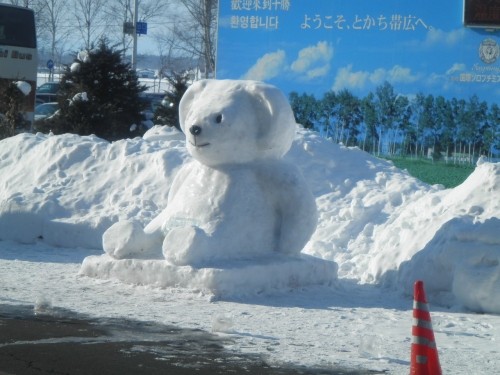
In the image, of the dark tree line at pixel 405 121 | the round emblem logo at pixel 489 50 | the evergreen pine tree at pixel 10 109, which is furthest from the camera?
the evergreen pine tree at pixel 10 109

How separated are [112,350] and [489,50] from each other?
10206mm

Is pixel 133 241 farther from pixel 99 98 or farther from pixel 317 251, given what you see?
pixel 99 98

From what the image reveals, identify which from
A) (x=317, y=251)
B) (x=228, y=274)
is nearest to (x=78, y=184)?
(x=317, y=251)

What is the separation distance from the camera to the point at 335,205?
13031mm

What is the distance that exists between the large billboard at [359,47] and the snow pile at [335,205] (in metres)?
2.47

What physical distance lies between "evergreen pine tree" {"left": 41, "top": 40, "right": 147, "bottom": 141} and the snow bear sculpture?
39.8 feet

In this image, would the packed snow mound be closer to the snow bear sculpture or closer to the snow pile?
the snow pile

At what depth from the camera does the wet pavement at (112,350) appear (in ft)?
22.7

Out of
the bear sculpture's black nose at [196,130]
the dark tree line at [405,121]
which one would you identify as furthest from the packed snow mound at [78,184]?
the bear sculpture's black nose at [196,130]

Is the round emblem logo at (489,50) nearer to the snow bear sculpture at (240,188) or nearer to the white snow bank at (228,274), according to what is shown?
the snow bear sculpture at (240,188)

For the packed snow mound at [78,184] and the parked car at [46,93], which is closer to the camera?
the packed snow mound at [78,184]

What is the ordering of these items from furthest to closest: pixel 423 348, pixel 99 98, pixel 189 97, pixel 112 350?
pixel 99 98
pixel 189 97
pixel 112 350
pixel 423 348

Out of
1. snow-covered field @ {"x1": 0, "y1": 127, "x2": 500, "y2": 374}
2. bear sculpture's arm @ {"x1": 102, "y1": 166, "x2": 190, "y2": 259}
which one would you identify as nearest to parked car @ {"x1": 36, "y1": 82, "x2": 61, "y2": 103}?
snow-covered field @ {"x1": 0, "y1": 127, "x2": 500, "y2": 374}

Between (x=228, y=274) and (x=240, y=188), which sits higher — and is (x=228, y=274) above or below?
below
